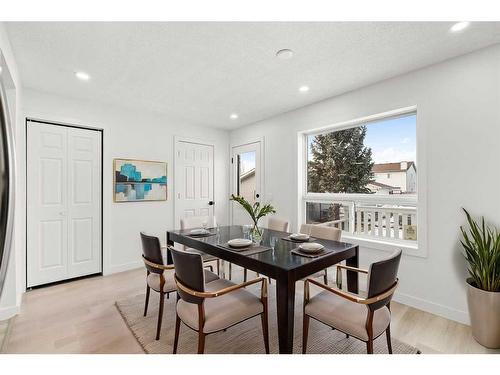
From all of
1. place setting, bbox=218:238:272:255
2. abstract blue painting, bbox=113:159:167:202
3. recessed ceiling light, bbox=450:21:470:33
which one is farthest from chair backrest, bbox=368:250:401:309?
abstract blue painting, bbox=113:159:167:202

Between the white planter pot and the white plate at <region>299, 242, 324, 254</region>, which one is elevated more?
the white plate at <region>299, 242, 324, 254</region>

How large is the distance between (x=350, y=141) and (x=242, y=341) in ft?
8.85

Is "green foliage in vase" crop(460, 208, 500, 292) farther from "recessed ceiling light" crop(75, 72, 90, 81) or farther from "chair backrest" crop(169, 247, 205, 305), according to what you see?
"recessed ceiling light" crop(75, 72, 90, 81)

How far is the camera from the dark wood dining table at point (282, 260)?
1.54 meters

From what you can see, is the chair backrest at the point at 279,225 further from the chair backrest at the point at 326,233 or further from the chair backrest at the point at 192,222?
the chair backrest at the point at 192,222

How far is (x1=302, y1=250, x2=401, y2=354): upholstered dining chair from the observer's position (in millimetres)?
1449

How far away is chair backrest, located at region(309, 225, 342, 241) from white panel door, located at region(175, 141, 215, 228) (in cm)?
247

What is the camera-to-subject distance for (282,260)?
176 centimetres

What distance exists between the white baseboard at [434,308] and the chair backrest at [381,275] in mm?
1335

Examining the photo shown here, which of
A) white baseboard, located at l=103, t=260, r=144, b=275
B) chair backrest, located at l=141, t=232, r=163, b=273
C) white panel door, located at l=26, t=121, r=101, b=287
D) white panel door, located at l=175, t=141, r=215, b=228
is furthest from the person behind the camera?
white panel door, located at l=175, t=141, r=215, b=228

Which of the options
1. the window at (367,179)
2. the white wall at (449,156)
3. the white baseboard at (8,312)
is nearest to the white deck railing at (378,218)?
the window at (367,179)

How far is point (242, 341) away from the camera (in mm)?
1995
